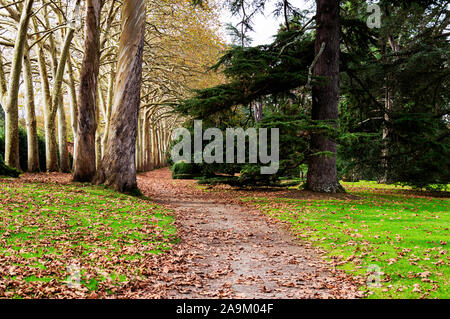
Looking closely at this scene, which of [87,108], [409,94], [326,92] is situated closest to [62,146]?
[87,108]

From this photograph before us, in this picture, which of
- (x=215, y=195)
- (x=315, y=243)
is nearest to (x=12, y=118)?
(x=215, y=195)

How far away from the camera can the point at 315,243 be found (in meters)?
6.57

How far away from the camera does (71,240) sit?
549 cm

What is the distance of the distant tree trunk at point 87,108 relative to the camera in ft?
38.9

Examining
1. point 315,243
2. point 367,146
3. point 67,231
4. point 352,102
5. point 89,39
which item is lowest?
point 315,243

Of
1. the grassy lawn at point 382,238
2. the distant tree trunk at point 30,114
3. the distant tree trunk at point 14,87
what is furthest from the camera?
the distant tree trunk at point 30,114

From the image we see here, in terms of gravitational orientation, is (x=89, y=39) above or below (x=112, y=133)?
above

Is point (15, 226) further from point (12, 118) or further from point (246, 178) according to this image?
point (246, 178)

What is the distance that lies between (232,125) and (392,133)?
732 centimetres

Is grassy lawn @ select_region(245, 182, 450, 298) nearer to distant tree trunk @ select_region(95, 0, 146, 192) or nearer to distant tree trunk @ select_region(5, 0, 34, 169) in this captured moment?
distant tree trunk @ select_region(95, 0, 146, 192)

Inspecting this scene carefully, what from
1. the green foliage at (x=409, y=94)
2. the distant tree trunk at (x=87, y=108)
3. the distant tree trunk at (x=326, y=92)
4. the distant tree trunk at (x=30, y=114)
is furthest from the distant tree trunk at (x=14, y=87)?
the green foliage at (x=409, y=94)

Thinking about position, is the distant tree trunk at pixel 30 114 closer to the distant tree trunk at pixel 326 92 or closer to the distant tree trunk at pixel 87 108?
the distant tree trunk at pixel 87 108

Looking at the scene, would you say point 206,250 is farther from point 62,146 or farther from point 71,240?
point 62,146

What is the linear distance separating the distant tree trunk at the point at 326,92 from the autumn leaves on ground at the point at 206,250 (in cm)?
345
